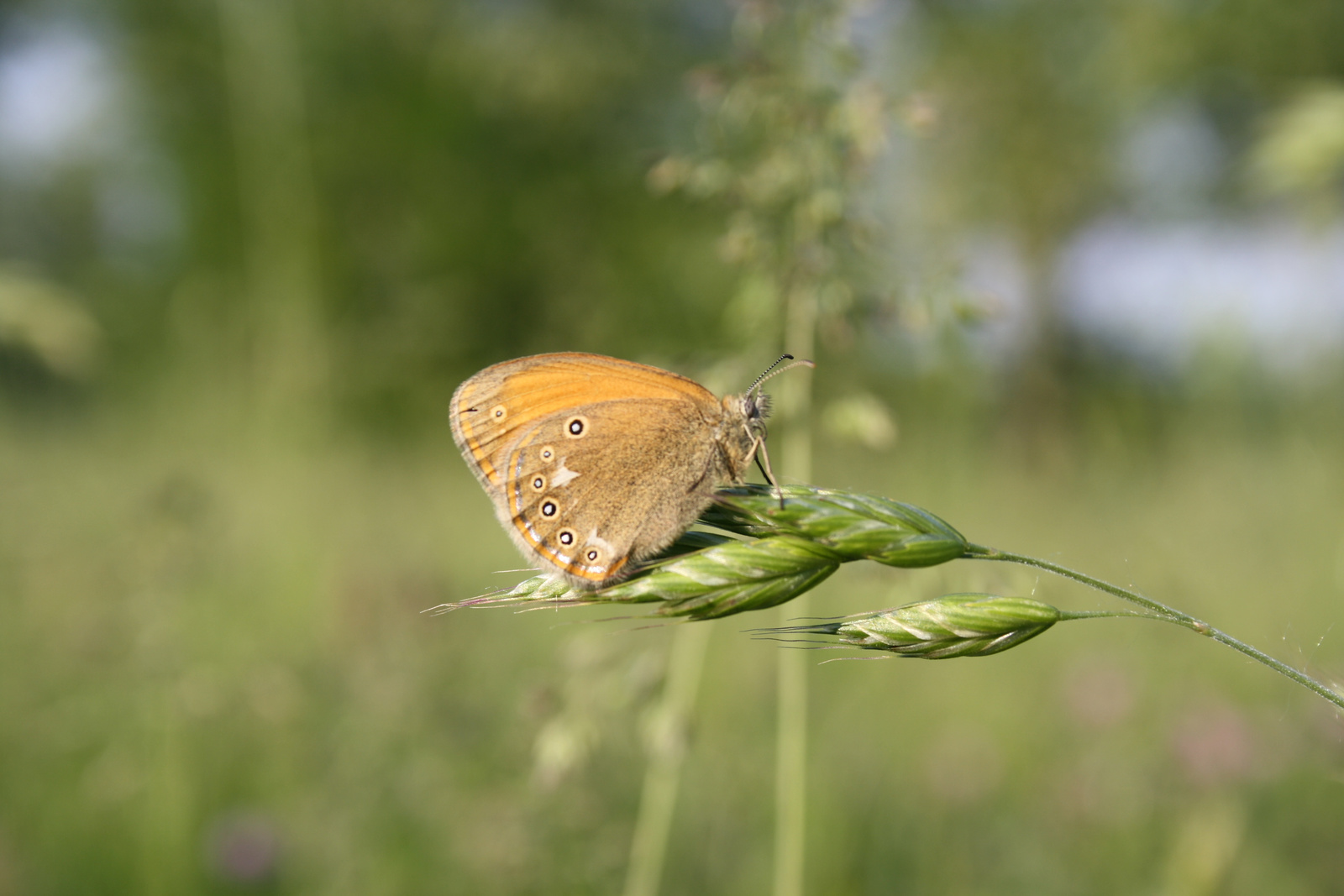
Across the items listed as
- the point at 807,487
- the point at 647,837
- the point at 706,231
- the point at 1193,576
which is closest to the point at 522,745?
the point at 647,837

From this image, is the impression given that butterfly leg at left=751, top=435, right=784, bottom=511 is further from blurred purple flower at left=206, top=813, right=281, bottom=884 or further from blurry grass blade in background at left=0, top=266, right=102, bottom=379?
blurry grass blade in background at left=0, top=266, right=102, bottom=379

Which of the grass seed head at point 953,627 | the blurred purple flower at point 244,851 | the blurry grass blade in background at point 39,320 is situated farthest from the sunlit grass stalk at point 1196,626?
the blurry grass blade in background at point 39,320

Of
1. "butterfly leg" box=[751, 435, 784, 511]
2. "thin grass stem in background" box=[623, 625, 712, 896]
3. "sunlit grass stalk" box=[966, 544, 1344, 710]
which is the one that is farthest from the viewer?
"thin grass stem in background" box=[623, 625, 712, 896]

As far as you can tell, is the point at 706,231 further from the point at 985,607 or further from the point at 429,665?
the point at 985,607

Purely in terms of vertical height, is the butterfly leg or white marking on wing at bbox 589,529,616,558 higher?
the butterfly leg

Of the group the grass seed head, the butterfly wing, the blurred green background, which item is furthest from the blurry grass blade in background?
the grass seed head

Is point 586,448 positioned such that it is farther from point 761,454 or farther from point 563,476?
point 761,454

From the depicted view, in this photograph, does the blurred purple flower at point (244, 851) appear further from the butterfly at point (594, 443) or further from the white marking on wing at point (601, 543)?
the white marking on wing at point (601, 543)
